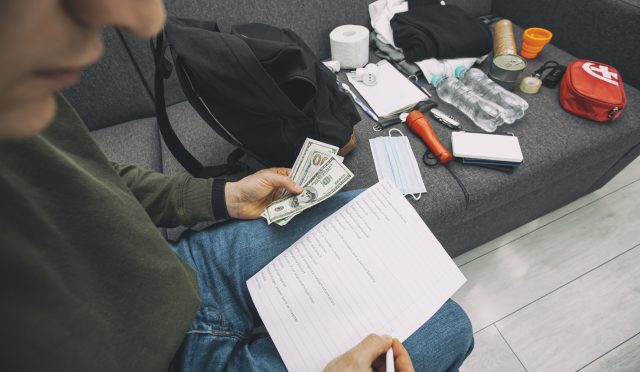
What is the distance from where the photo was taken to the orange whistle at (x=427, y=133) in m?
0.98

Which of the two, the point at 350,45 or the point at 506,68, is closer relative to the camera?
the point at 506,68

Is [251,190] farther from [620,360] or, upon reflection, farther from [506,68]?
[620,360]

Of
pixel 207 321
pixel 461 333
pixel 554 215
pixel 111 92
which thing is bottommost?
pixel 554 215

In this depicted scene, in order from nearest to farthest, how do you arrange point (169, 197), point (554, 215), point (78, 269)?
point (78, 269) < point (169, 197) < point (554, 215)

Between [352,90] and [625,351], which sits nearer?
[625,351]

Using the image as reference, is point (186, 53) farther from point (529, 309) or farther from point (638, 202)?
point (638, 202)

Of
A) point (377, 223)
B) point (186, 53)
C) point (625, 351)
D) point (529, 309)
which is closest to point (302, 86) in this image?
point (186, 53)

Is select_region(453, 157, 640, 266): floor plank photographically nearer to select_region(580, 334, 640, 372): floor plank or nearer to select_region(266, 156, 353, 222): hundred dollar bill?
select_region(580, 334, 640, 372): floor plank

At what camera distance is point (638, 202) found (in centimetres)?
137

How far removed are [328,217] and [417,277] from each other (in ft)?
0.87

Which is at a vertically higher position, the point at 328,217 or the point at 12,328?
the point at 12,328

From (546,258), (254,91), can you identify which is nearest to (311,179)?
(254,91)

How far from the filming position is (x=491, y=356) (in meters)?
1.05

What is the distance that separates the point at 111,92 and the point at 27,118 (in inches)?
47.0
